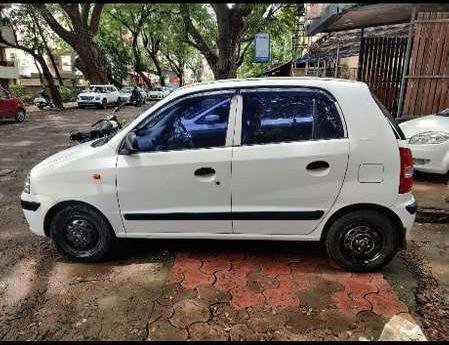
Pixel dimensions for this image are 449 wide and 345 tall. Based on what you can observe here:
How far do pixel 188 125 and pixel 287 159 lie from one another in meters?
0.97

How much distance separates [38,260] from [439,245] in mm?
4279

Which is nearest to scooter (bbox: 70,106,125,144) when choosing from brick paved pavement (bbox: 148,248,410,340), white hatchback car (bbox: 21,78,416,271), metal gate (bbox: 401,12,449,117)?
white hatchback car (bbox: 21,78,416,271)

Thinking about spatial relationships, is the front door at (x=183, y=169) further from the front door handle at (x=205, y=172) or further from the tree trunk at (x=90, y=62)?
the tree trunk at (x=90, y=62)

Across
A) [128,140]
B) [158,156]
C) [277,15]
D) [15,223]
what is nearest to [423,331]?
[158,156]

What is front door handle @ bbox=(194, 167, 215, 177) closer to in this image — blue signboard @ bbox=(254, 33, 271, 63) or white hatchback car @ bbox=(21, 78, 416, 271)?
white hatchback car @ bbox=(21, 78, 416, 271)

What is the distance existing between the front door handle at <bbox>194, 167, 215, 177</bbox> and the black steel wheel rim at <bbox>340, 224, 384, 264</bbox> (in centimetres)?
131

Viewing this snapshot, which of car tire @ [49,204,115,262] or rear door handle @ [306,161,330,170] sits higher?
rear door handle @ [306,161,330,170]

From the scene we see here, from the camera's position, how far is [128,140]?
3475mm

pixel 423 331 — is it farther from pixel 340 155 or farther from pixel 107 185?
pixel 107 185

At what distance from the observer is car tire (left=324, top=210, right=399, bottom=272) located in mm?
3421

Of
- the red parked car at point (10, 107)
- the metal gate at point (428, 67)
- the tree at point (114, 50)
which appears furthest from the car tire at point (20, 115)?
the tree at point (114, 50)

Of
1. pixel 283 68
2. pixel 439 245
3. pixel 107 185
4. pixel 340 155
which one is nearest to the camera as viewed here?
pixel 340 155

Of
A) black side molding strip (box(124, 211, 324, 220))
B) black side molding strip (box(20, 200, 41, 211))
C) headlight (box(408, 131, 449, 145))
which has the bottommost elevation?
black side molding strip (box(124, 211, 324, 220))

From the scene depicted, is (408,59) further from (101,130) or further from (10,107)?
(10,107)
